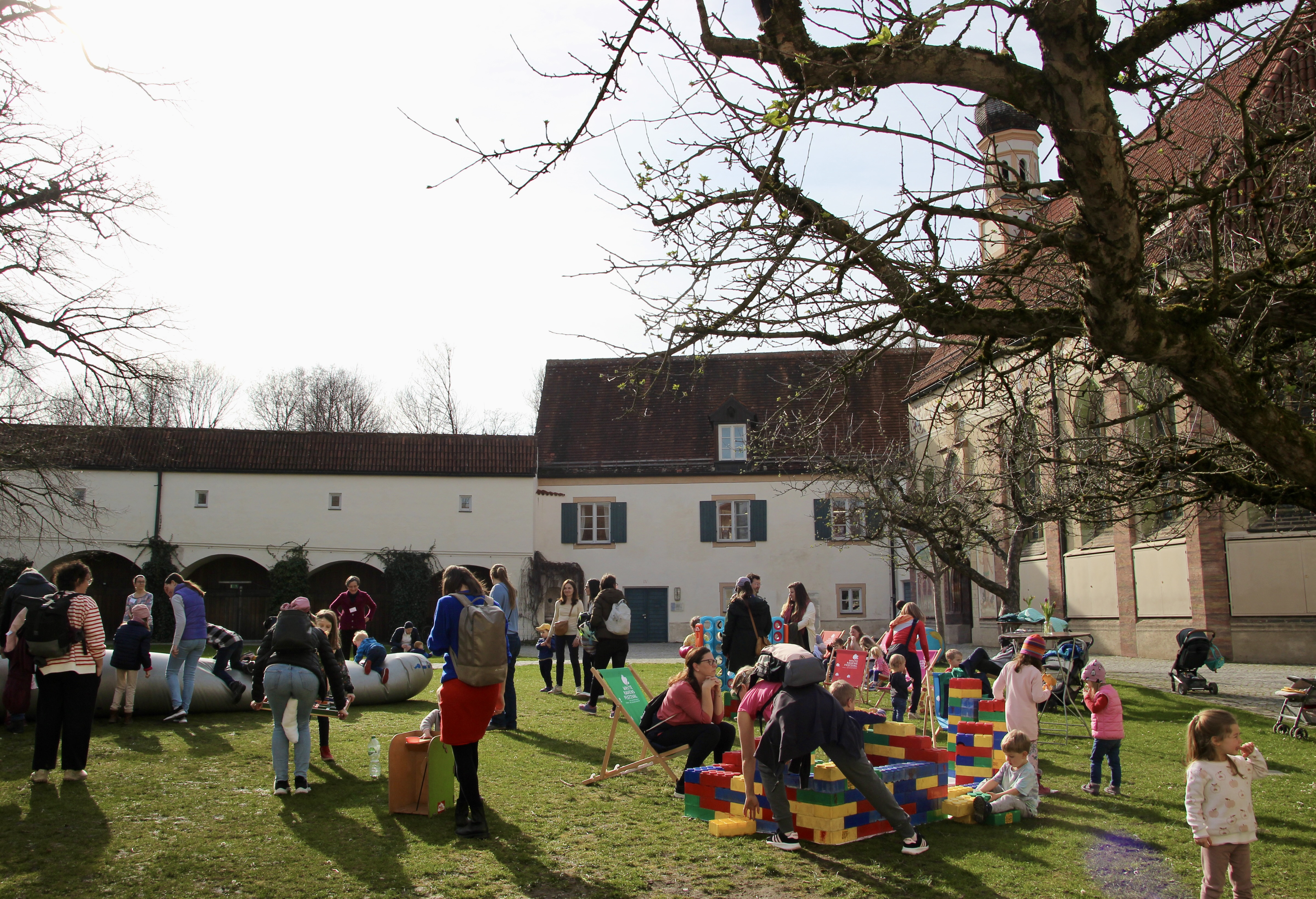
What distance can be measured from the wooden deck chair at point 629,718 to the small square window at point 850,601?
2574cm

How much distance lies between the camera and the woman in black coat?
11.8 meters

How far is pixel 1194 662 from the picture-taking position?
631 inches

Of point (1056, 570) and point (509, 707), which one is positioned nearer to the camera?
point (509, 707)

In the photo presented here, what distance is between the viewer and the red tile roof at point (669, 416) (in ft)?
118

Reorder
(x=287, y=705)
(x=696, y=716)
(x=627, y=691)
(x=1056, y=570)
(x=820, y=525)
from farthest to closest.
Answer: (x=820, y=525) < (x=1056, y=570) < (x=627, y=691) < (x=696, y=716) < (x=287, y=705)

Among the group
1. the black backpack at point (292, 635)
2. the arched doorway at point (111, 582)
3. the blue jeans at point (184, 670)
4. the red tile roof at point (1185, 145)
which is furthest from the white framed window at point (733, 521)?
the black backpack at point (292, 635)

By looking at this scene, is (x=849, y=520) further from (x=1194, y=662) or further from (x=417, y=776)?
(x=417, y=776)

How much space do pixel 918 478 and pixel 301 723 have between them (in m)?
18.0

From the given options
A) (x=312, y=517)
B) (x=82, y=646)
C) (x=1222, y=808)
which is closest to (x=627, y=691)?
(x=82, y=646)

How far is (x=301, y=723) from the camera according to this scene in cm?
786

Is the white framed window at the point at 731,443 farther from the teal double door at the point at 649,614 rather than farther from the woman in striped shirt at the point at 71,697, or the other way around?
the woman in striped shirt at the point at 71,697

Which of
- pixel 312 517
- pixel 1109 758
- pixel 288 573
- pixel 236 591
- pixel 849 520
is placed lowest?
pixel 1109 758

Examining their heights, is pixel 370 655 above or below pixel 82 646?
below

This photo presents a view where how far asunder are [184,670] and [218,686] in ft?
2.35
